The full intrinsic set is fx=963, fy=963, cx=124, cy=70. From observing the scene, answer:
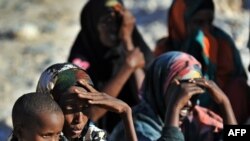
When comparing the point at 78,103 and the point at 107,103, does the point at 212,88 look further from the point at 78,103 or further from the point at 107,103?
the point at 78,103

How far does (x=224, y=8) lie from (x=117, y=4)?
179 inches

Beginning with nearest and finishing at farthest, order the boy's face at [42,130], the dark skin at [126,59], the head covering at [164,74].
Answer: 1. the boy's face at [42,130]
2. the head covering at [164,74]
3. the dark skin at [126,59]

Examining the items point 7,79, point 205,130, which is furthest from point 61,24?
point 205,130

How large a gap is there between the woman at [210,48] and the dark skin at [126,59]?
13.2 inches

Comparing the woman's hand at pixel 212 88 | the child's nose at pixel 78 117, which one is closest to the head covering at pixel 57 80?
the child's nose at pixel 78 117

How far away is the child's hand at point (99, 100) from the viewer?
423cm

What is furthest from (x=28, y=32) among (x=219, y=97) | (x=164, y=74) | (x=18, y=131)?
(x=18, y=131)

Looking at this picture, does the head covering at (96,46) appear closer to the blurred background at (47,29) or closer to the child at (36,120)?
the child at (36,120)

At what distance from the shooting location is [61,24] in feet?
35.1

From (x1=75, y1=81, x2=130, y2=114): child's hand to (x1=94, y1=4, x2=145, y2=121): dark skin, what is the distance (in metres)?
1.14

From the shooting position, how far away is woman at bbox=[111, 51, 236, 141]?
4938mm

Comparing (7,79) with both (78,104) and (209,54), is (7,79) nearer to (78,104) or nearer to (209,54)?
(209,54)

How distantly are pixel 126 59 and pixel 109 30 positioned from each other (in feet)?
0.87

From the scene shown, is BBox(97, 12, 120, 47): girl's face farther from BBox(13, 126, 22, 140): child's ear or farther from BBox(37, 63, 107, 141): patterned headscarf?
BBox(13, 126, 22, 140): child's ear
